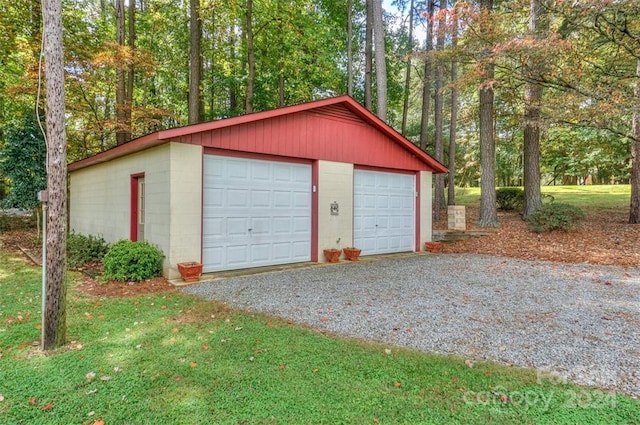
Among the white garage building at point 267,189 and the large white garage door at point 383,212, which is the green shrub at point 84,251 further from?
the large white garage door at point 383,212

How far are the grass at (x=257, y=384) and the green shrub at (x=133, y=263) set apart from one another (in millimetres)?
2190

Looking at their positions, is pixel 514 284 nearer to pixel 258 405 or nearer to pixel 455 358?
pixel 455 358

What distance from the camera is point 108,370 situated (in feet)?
9.68

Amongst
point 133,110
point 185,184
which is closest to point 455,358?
point 185,184

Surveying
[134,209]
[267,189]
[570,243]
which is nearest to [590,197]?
[570,243]

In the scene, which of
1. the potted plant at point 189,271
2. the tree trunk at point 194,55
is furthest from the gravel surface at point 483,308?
the tree trunk at point 194,55

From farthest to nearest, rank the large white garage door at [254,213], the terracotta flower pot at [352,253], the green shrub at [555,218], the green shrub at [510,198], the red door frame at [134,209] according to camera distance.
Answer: the green shrub at [510,198], the green shrub at [555,218], the terracotta flower pot at [352,253], the red door frame at [134,209], the large white garage door at [254,213]

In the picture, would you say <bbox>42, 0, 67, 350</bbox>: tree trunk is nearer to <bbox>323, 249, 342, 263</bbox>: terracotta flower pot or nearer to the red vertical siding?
the red vertical siding

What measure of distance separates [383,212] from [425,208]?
1631 millimetres

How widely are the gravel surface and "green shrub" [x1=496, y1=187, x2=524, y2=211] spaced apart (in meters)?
7.24

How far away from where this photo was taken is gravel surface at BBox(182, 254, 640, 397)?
10.8 feet

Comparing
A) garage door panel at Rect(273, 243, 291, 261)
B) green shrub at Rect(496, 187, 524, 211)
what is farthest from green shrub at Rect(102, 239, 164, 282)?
green shrub at Rect(496, 187, 524, 211)

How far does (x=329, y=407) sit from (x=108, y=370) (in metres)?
1.95

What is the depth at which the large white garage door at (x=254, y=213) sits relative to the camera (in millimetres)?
6840
